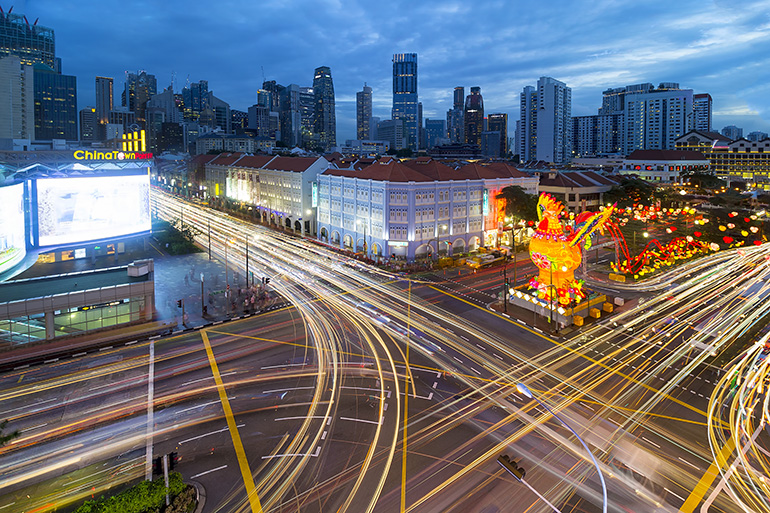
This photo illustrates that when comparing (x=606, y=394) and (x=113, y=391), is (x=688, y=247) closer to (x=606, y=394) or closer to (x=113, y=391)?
(x=606, y=394)

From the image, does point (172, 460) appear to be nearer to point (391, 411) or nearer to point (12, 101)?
point (391, 411)

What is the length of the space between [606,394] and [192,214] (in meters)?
108

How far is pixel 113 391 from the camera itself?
1156 inches

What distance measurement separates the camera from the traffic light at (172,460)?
2169 cm

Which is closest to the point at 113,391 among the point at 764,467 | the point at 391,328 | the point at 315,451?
the point at 315,451

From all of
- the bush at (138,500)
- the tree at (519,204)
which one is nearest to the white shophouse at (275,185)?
the tree at (519,204)

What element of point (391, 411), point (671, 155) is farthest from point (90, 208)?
point (671, 155)

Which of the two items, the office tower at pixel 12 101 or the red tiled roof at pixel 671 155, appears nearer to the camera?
the office tower at pixel 12 101

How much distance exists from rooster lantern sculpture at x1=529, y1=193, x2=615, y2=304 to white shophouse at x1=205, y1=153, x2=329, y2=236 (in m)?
52.8

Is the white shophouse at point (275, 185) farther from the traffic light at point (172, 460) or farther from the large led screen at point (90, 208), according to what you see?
the traffic light at point (172, 460)

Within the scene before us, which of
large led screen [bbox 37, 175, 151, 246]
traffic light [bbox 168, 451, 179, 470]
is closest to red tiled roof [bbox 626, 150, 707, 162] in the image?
large led screen [bbox 37, 175, 151, 246]

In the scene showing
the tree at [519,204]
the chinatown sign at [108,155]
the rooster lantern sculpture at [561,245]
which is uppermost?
the chinatown sign at [108,155]

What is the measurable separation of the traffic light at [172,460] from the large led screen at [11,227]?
19728 mm

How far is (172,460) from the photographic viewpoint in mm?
21922
